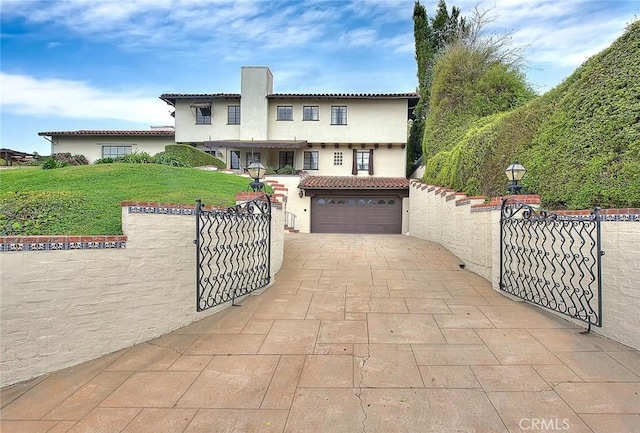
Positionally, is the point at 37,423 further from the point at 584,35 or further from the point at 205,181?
the point at 584,35

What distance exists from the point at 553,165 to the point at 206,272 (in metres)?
6.29

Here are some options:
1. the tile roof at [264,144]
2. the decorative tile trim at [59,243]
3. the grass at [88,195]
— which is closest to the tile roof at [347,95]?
the tile roof at [264,144]

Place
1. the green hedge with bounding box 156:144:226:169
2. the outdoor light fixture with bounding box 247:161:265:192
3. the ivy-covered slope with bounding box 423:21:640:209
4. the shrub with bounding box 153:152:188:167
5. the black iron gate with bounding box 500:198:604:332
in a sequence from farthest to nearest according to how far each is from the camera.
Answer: the green hedge with bounding box 156:144:226:169 < the shrub with bounding box 153:152:188:167 < the outdoor light fixture with bounding box 247:161:265:192 < the ivy-covered slope with bounding box 423:21:640:209 < the black iron gate with bounding box 500:198:604:332

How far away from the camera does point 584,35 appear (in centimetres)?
852

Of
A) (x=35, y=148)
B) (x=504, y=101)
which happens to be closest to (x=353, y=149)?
(x=504, y=101)

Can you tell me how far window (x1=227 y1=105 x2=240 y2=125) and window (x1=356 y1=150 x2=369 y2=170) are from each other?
8138 mm

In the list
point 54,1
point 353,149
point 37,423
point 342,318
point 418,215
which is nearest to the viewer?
point 37,423

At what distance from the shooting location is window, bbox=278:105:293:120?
70.7 feet

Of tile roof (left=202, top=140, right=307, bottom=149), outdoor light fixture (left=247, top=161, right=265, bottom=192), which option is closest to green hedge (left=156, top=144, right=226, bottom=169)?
tile roof (left=202, top=140, right=307, bottom=149)

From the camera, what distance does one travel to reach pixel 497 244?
628 cm

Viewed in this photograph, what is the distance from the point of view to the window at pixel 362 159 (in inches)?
842

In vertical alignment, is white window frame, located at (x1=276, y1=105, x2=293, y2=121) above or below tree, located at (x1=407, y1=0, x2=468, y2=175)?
below

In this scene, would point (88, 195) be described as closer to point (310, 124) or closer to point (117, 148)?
point (310, 124)

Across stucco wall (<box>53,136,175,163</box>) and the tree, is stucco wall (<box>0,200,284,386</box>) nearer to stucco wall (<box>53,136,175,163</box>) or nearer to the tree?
the tree
